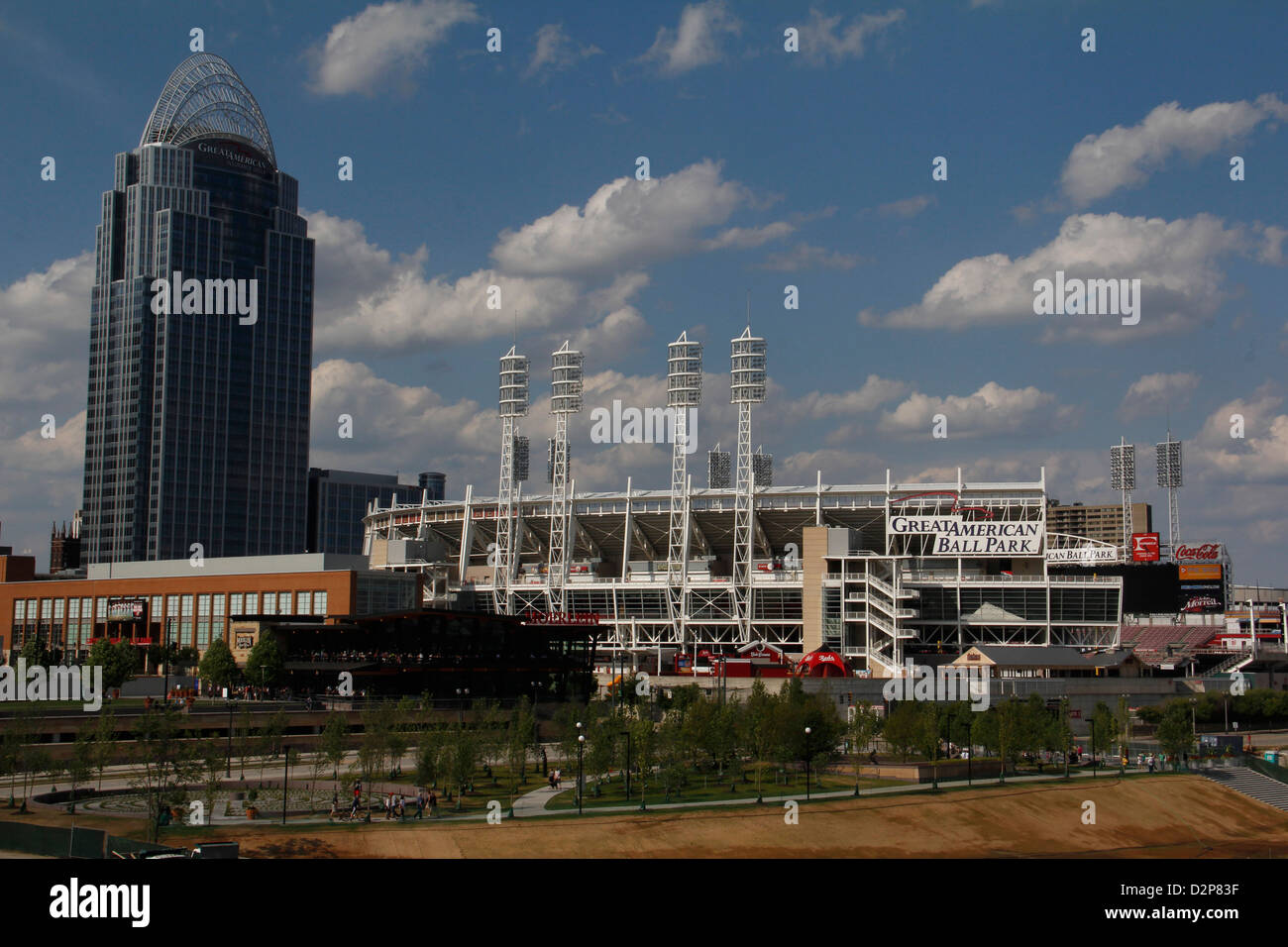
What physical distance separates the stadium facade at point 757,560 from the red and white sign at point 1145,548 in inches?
353

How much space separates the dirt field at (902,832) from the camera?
5000cm

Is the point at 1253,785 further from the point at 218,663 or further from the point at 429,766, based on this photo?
the point at 218,663

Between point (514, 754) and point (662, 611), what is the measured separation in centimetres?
6511

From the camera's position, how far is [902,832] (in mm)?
58781

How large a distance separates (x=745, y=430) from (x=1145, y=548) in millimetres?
62036

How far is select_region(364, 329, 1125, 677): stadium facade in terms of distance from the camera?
117938mm

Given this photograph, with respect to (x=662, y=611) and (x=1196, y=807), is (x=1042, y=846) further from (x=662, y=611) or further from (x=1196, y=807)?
(x=662, y=611)

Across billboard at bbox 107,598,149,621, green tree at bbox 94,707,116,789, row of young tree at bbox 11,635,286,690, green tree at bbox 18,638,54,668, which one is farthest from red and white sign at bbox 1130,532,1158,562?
green tree at bbox 94,707,116,789

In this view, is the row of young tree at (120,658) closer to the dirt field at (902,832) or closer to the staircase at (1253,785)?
the dirt field at (902,832)

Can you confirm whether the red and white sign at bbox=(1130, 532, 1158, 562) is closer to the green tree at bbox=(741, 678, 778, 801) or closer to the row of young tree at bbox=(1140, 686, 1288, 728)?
the row of young tree at bbox=(1140, 686, 1288, 728)

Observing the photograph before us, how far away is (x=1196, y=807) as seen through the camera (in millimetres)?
70312

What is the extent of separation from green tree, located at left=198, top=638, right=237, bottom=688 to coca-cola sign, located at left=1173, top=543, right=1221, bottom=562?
110 metres
